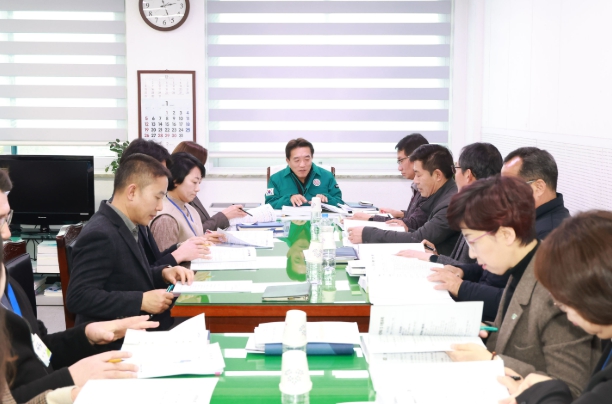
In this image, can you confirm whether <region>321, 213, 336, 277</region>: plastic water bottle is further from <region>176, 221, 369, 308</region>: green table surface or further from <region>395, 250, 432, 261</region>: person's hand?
<region>395, 250, 432, 261</region>: person's hand

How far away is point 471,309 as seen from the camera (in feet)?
6.38

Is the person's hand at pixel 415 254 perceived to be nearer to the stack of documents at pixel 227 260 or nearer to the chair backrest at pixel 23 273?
the stack of documents at pixel 227 260

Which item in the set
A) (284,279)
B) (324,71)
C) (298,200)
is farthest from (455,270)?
(324,71)

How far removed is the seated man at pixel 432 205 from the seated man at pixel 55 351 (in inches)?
67.0

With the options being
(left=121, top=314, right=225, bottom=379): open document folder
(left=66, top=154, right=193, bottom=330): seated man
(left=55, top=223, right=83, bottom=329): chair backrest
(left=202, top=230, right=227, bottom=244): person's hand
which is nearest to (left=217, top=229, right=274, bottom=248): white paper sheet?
(left=202, top=230, right=227, bottom=244): person's hand

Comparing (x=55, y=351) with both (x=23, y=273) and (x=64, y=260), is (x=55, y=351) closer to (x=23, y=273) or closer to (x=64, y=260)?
(x=23, y=273)

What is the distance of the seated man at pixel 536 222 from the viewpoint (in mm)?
2521

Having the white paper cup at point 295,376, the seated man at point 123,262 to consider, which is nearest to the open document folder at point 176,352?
the white paper cup at point 295,376

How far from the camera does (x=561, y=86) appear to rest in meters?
4.33

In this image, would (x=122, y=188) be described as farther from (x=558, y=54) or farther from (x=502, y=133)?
(x=502, y=133)

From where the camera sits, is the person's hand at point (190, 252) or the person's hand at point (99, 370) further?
the person's hand at point (190, 252)

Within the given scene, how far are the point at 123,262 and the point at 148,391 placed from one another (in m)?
1.13

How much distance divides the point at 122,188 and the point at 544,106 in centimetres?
310

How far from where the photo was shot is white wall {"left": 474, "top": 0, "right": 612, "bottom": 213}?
3750 millimetres
